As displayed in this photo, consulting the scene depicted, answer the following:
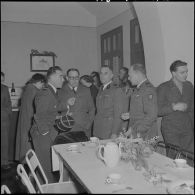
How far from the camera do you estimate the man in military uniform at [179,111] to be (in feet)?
8.84

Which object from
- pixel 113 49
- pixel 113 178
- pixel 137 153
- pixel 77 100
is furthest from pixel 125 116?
→ pixel 113 49

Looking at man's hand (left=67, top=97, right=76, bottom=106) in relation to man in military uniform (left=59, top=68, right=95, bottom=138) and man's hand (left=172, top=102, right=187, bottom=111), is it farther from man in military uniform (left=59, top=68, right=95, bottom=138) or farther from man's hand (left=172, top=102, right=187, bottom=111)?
man's hand (left=172, top=102, right=187, bottom=111)

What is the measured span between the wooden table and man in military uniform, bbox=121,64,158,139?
46cm

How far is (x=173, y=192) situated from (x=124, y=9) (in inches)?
144

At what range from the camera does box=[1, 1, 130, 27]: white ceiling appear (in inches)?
206

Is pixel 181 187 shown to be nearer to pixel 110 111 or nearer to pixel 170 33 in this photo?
pixel 110 111

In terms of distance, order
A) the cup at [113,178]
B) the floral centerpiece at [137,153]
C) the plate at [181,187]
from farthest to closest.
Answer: the floral centerpiece at [137,153], the cup at [113,178], the plate at [181,187]

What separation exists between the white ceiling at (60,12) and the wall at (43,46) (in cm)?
10

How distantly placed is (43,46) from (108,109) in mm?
3043

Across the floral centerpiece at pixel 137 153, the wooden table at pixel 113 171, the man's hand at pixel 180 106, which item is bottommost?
the wooden table at pixel 113 171

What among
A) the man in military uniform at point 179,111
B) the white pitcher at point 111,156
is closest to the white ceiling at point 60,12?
the man in military uniform at point 179,111

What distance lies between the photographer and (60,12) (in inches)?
220

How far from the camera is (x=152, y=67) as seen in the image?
3.16 metres

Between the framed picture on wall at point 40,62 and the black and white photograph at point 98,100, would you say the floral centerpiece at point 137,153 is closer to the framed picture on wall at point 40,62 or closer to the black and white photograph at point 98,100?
the black and white photograph at point 98,100
